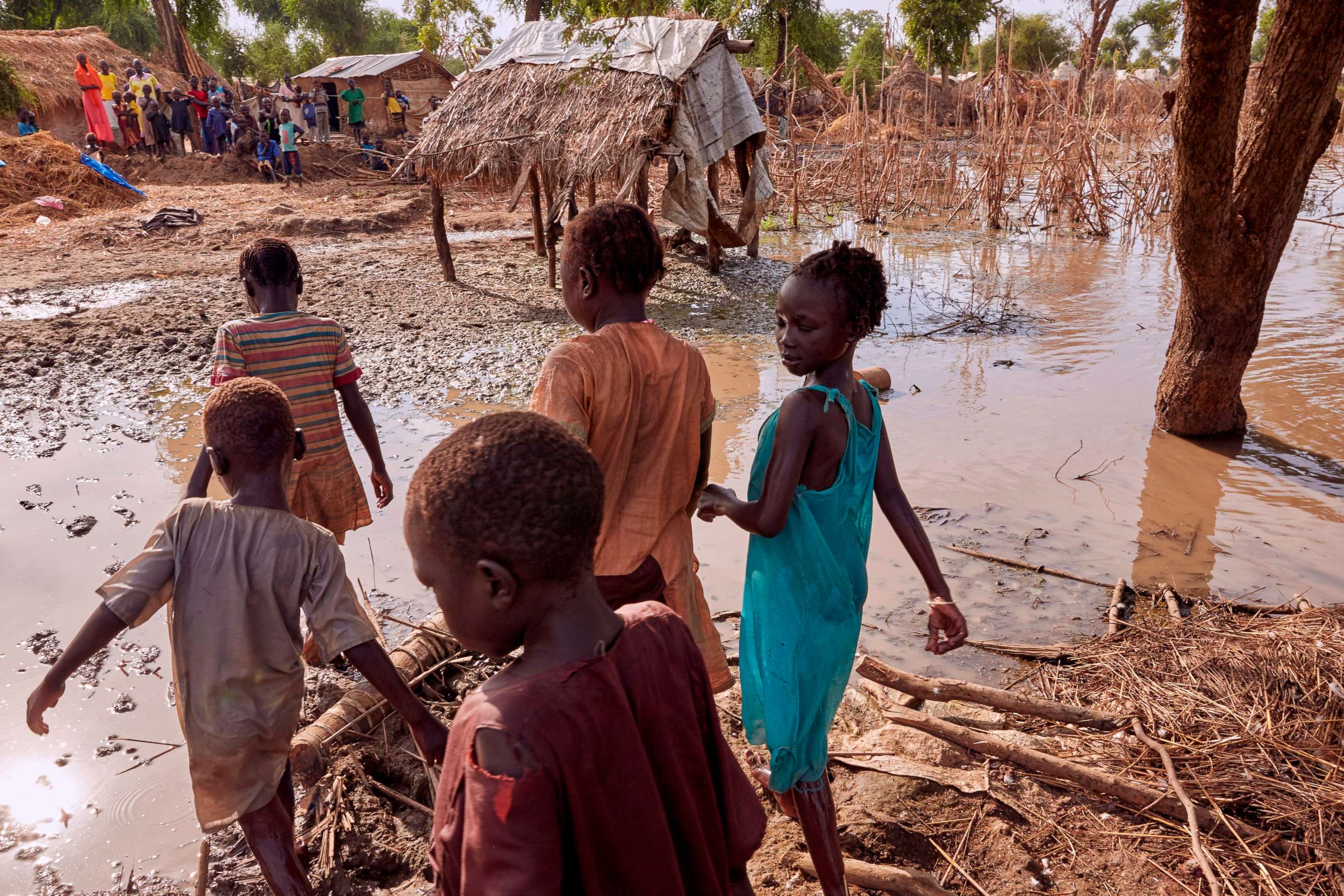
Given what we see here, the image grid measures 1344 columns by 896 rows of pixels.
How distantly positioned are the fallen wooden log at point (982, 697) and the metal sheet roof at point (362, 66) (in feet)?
84.2

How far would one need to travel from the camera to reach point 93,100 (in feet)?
61.2

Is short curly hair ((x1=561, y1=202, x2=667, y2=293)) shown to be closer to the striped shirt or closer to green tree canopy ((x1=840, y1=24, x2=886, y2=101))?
the striped shirt

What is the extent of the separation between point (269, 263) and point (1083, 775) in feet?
9.64

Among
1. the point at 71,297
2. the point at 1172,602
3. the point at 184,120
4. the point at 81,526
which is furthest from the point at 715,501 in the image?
the point at 184,120

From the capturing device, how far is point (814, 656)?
2.01 meters

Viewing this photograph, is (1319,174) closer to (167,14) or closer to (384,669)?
(384,669)

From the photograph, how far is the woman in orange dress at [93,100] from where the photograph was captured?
1820 centimetres

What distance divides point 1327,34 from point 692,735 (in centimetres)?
543

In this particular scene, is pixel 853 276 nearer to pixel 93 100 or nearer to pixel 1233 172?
pixel 1233 172

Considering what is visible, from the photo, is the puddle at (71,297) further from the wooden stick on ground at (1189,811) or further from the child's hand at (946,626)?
the wooden stick on ground at (1189,811)

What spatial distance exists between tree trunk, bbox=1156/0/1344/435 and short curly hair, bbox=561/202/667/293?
150 inches

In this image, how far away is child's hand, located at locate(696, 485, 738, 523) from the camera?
193 centimetres

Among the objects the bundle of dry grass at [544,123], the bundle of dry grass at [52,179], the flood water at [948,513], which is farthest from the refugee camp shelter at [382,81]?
the flood water at [948,513]

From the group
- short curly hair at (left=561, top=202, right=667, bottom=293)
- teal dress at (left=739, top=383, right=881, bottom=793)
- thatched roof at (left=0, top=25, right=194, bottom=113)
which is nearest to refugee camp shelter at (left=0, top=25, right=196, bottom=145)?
thatched roof at (left=0, top=25, right=194, bottom=113)
